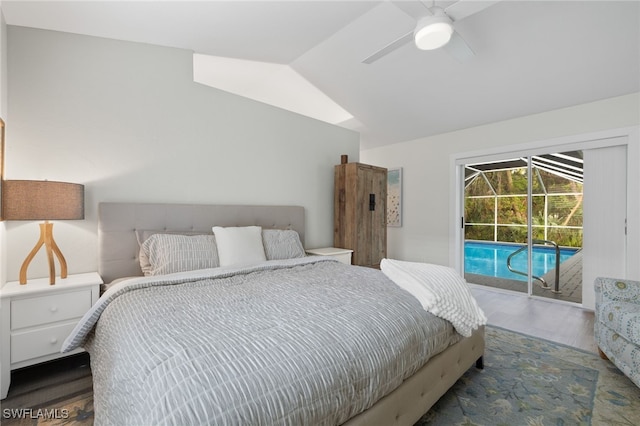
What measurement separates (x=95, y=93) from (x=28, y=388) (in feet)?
7.43

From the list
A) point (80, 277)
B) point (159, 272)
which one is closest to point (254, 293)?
point (159, 272)

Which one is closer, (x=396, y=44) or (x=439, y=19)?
(x=439, y=19)

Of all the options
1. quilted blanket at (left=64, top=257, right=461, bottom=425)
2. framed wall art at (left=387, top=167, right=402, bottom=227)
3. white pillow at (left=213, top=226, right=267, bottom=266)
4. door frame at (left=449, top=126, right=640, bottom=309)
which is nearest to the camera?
quilted blanket at (left=64, top=257, right=461, bottom=425)

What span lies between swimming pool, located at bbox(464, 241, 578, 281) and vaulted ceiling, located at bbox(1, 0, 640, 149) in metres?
2.14

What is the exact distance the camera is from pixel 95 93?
2.47 metres

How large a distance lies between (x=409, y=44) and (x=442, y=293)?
9.12 feet

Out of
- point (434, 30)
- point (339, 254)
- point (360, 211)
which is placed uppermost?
point (434, 30)

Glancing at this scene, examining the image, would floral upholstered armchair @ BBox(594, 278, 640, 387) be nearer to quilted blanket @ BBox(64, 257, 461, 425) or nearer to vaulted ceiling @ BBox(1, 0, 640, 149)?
quilted blanket @ BBox(64, 257, 461, 425)

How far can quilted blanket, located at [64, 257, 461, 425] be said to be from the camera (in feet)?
2.68

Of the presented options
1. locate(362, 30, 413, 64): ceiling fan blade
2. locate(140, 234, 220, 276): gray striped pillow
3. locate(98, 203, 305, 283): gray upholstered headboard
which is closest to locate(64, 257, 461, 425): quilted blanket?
locate(140, 234, 220, 276): gray striped pillow

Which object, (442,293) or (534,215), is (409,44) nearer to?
(442,293)

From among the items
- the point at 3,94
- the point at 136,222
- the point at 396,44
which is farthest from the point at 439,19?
the point at 3,94

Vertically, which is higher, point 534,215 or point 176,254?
point 534,215

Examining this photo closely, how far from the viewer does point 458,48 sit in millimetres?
2404
